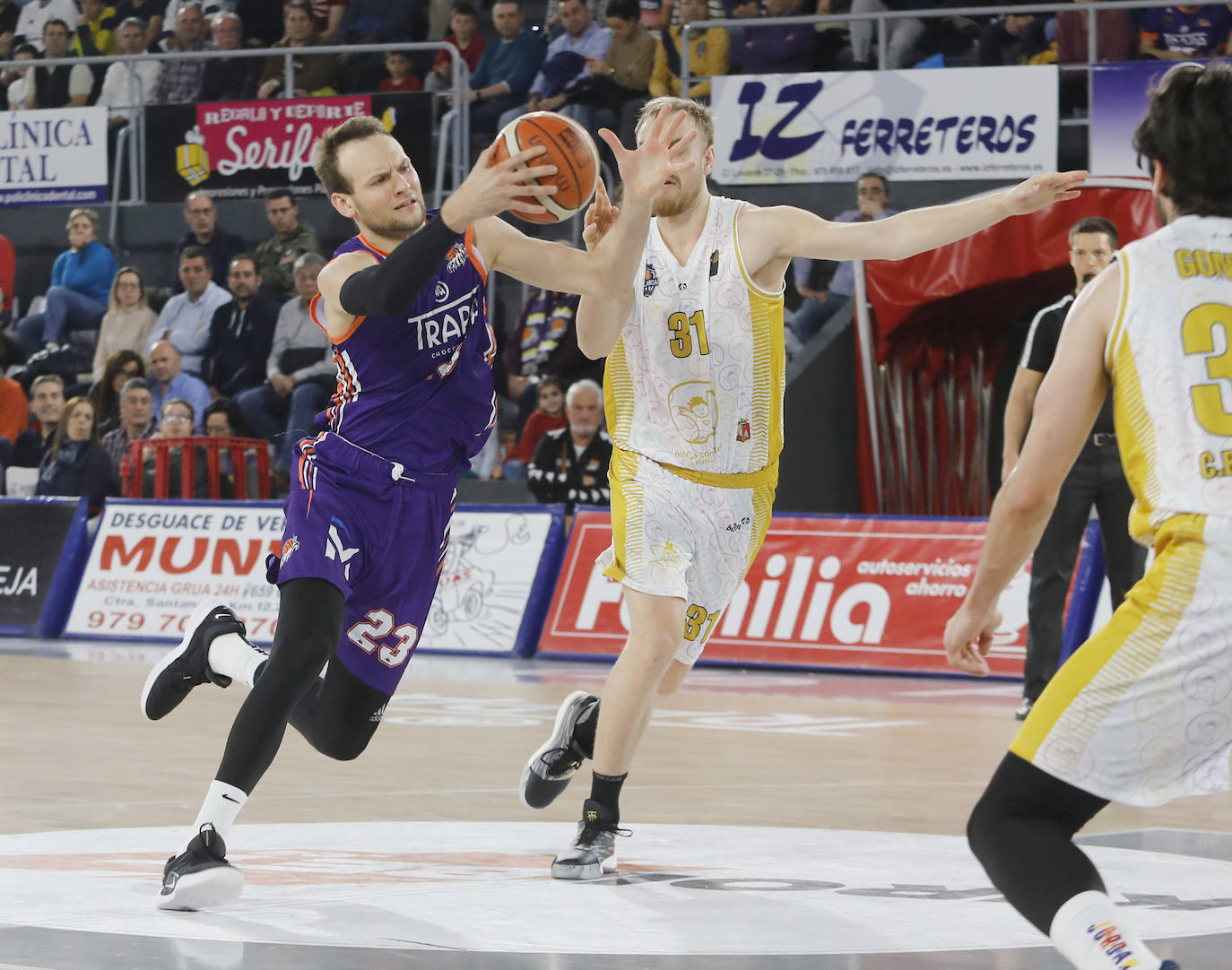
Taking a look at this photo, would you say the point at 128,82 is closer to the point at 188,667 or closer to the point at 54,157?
the point at 54,157

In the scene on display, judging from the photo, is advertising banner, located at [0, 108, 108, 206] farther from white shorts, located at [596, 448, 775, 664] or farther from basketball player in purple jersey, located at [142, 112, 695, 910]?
white shorts, located at [596, 448, 775, 664]

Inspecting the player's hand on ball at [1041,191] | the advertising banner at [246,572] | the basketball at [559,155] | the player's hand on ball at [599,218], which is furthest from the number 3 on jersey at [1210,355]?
the advertising banner at [246,572]

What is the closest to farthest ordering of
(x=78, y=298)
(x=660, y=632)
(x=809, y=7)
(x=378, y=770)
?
(x=660, y=632) < (x=378, y=770) < (x=809, y=7) < (x=78, y=298)

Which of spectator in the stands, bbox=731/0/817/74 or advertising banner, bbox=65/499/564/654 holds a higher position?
spectator in the stands, bbox=731/0/817/74

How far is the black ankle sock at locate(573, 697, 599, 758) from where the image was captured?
5.80 metres

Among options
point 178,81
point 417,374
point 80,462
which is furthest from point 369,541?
point 178,81

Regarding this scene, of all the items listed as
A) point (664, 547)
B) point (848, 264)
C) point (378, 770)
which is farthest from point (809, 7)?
point (664, 547)

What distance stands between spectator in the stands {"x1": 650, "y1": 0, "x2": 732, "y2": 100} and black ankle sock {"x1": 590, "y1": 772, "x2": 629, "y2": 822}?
9.92 m

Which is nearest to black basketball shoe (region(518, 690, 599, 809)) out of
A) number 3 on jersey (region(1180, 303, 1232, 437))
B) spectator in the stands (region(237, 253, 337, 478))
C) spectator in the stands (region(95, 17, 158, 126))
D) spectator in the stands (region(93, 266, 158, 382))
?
number 3 on jersey (region(1180, 303, 1232, 437))

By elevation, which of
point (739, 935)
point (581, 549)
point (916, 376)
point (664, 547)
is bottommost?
point (581, 549)

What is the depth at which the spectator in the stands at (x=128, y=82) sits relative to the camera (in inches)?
696

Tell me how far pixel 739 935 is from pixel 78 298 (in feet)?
46.5

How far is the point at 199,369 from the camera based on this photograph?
16234mm

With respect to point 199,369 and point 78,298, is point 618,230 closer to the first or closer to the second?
point 199,369
